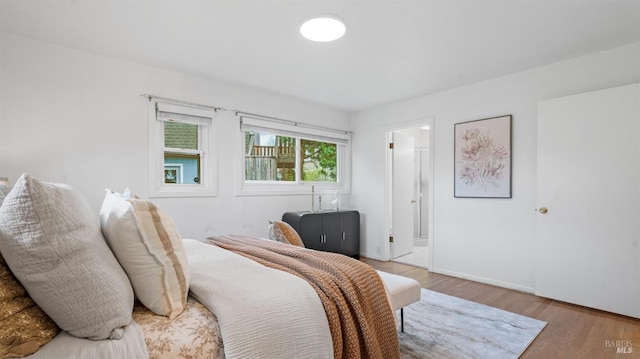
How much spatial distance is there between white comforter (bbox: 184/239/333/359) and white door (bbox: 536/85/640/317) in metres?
2.98

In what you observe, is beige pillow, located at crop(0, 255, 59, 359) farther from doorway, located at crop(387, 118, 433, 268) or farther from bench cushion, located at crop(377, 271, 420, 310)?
doorway, located at crop(387, 118, 433, 268)

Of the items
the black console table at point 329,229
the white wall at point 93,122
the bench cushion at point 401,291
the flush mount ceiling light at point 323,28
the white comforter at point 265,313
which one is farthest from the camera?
the black console table at point 329,229

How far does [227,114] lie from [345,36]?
6.26 ft

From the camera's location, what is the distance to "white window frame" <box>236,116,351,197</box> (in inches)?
157

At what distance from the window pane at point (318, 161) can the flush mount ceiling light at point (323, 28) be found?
2.39 meters

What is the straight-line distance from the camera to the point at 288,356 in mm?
1146

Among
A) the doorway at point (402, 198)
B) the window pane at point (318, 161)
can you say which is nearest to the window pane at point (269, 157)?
the window pane at point (318, 161)

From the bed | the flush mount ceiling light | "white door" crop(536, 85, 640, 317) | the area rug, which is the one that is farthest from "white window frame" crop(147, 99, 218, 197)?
"white door" crop(536, 85, 640, 317)

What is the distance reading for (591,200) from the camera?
288cm

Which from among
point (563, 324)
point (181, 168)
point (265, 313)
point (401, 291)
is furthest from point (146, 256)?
point (563, 324)

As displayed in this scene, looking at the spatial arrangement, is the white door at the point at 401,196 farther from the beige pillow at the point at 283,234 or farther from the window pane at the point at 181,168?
the window pane at the point at 181,168

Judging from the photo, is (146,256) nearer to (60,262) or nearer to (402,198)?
(60,262)

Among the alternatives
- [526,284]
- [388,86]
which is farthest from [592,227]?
[388,86]

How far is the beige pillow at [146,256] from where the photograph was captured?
1.15 meters
